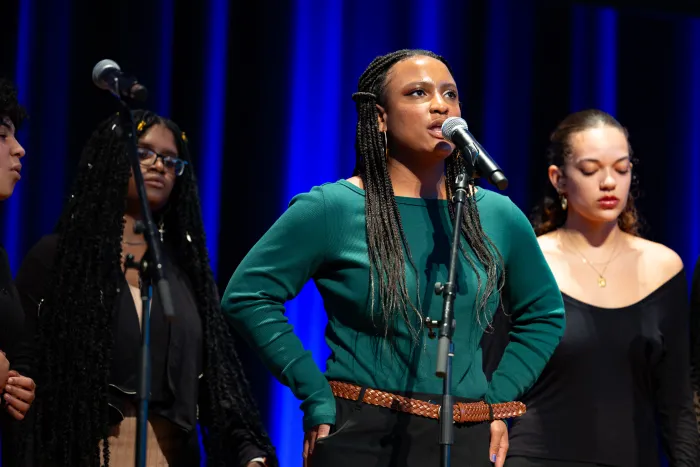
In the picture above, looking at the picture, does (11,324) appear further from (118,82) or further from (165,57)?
(165,57)

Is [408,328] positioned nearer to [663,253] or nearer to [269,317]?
[269,317]

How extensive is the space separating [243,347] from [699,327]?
176 centimetres

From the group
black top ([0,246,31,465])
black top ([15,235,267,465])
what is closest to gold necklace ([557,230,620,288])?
black top ([15,235,267,465])

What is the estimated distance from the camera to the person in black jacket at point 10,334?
2889 mm

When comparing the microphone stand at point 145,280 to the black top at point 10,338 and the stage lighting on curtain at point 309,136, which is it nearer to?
the black top at point 10,338

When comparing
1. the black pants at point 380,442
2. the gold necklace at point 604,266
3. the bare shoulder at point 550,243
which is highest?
the bare shoulder at point 550,243

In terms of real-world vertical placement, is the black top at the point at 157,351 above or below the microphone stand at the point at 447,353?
below

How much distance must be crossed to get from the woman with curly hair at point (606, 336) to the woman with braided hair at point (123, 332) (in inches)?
35.8

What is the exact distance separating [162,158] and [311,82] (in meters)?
1.39

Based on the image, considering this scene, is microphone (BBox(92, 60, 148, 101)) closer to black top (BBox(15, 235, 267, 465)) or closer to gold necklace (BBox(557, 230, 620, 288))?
black top (BBox(15, 235, 267, 465))

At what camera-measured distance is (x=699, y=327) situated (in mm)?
3631

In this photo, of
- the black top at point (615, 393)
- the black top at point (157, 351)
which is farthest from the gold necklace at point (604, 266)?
the black top at point (157, 351)

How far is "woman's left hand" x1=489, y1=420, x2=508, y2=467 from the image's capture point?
2.51 m

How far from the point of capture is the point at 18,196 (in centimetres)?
418
